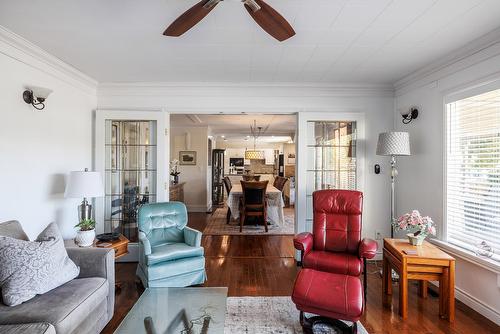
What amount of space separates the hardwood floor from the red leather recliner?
45cm

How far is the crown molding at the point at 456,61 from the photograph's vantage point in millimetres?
2385

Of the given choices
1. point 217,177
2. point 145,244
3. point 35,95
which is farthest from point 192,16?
point 217,177

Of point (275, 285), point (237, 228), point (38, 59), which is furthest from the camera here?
point (237, 228)

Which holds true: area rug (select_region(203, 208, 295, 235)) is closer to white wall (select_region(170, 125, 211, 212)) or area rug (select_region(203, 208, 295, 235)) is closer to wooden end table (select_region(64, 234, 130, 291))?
white wall (select_region(170, 125, 211, 212))

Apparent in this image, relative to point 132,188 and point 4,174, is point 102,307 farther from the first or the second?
point 132,188

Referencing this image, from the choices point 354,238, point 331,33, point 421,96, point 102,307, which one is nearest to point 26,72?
point 102,307

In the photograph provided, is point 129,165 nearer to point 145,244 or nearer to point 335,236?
point 145,244

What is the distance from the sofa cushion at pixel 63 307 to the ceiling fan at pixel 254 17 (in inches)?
75.8

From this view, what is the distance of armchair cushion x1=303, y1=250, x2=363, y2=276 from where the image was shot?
254cm

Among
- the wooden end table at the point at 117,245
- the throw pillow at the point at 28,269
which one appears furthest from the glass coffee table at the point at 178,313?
the wooden end table at the point at 117,245

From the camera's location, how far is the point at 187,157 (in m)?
7.61

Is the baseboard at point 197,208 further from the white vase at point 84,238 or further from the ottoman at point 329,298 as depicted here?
the ottoman at point 329,298

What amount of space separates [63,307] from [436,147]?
149 inches

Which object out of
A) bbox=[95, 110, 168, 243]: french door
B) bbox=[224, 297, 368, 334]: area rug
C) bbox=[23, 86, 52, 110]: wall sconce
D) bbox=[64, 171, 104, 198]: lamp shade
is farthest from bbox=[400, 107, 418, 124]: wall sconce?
bbox=[23, 86, 52, 110]: wall sconce
